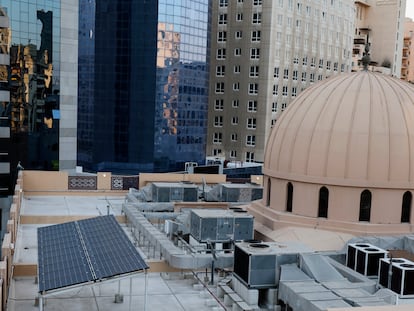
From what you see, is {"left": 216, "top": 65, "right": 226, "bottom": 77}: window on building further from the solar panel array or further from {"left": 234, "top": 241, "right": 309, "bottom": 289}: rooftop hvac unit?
{"left": 234, "top": 241, "right": 309, "bottom": 289}: rooftop hvac unit

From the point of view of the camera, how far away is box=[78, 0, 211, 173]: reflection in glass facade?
206 ft

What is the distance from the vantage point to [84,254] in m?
18.1

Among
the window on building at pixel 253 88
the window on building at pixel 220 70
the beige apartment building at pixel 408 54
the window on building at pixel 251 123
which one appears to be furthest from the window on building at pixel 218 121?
the beige apartment building at pixel 408 54

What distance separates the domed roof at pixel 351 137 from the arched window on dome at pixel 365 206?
559mm

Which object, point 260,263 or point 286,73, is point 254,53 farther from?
point 260,263

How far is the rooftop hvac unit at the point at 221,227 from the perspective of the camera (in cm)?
2391

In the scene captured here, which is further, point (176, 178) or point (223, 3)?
point (223, 3)

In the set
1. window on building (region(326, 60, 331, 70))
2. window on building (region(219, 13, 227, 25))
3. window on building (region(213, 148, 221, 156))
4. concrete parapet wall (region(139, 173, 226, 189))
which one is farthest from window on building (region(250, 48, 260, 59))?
concrete parapet wall (region(139, 173, 226, 189))

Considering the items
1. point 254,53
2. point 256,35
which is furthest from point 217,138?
point 256,35

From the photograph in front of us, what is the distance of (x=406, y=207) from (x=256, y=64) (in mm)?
58120

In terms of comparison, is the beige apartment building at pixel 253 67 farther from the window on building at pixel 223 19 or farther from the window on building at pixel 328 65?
the window on building at pixel 328 65

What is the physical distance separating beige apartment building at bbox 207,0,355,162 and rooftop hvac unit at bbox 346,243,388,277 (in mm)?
59717

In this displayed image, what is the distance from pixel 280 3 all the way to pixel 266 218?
59.9m

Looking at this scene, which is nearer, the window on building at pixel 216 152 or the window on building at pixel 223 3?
the window on building at pixel 223 3
